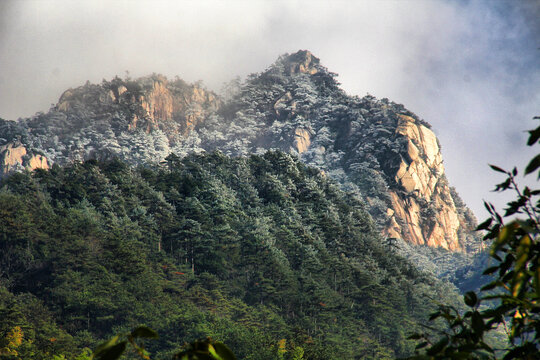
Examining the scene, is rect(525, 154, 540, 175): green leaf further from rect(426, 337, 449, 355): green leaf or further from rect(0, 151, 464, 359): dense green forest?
rect(0, 151, 464, 359): dense green forest

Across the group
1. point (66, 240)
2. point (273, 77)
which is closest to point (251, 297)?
point (66, 240)

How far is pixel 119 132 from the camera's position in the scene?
82562 mm

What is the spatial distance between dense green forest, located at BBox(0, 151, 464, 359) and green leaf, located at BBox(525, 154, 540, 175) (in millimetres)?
19028

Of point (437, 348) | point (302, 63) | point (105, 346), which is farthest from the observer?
point (302, 63)

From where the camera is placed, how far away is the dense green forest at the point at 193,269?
77.6 feet

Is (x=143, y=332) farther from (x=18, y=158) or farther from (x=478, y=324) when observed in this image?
(x=18, y=158)

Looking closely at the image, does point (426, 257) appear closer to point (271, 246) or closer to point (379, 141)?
point (379, 141)

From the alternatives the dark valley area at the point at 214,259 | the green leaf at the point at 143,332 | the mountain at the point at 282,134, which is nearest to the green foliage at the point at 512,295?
the dark valley area at the point at 214,259

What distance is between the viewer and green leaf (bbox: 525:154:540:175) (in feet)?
4.75

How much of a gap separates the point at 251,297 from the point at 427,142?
5484 centimetres

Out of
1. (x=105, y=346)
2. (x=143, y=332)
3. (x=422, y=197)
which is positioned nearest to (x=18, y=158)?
(x=422, y=197)

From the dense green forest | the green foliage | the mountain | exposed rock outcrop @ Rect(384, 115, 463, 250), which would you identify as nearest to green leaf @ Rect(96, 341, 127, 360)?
the green foliage

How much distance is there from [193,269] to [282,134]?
59.6m

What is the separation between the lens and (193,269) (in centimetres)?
3253
